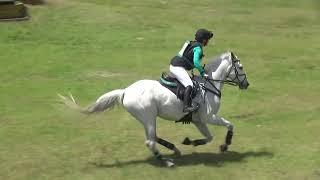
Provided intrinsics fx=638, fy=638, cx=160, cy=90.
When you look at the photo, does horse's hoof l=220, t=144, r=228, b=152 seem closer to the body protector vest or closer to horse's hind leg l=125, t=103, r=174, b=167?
horse's hind leg l=125, t=103, r=174, b=167

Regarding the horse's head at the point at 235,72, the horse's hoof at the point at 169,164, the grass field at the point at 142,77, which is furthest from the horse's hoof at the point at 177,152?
the horse's head at the point at 235,72

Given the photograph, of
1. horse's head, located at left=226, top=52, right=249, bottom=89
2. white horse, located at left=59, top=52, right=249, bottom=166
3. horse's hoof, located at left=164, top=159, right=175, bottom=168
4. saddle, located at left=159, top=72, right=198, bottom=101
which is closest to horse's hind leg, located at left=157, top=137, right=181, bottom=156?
white horse, located at left=59, top=52, right=249, bottom=166

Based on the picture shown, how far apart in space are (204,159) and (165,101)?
1.68 m

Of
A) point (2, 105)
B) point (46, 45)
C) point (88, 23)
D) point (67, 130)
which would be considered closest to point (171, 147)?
point (67, 130)

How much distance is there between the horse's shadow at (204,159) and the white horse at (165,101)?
0.26 m

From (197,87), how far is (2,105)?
7.30m

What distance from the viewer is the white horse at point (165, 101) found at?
1238 centimetres

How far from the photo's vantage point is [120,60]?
76.8ft

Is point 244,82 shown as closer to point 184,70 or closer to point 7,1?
point 184,70

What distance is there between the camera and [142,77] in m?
21.1

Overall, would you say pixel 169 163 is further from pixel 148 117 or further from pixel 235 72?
pixel 235 72

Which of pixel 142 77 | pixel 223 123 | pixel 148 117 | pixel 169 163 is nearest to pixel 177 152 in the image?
pixel 169 163

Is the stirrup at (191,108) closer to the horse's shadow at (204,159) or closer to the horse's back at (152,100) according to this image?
the horse's back at (152,100)

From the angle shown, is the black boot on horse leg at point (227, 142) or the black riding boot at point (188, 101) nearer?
the black riding boot at point (188, 101)
